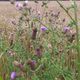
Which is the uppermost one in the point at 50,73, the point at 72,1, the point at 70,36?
the point at 72,1

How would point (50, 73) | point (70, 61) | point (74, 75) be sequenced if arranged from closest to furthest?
point (74, 75) < point (50, 73) < point (70, 61)

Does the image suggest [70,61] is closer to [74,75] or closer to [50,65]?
[50,65]

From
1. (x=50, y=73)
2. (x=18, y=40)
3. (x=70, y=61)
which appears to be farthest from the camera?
(x=18, y=40)

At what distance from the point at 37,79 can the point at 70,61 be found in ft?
1.84

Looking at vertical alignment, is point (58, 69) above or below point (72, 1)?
below

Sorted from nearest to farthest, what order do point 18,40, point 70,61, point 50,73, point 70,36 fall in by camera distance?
point 70,36
point 50,73
point 70,61
point 18,40

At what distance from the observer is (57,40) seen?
324cm

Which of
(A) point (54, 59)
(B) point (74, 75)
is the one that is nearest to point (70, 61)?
(A) point (54, 59)

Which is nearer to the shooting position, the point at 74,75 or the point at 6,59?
the point at 74,75

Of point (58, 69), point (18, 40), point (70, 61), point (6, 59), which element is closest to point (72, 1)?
point (58, 69)

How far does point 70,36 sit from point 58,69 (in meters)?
0.22

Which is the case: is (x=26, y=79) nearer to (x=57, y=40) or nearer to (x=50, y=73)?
(x=50, y=73)

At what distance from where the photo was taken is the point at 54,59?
2939mm

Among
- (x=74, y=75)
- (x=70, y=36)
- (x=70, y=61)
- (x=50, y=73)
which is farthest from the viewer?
(x=70, y=61)
